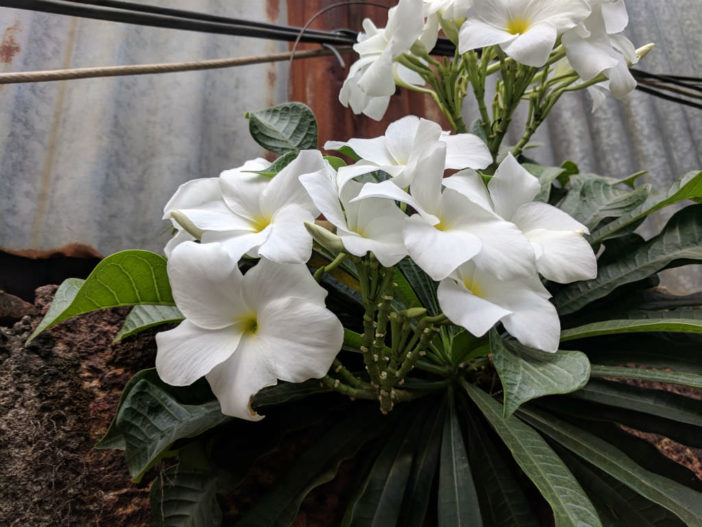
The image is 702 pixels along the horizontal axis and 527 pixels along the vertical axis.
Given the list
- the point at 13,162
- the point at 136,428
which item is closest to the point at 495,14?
the point at 136,428

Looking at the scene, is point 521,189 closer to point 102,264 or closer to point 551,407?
point 551,407

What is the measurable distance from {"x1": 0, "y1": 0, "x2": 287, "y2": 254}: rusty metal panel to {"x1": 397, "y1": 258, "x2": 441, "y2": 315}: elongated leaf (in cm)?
51

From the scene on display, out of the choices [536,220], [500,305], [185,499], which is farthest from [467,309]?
[185,499]

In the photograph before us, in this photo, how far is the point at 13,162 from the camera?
93cm

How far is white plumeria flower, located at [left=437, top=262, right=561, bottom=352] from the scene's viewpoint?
1.43 feet

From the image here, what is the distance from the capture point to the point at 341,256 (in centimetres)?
51

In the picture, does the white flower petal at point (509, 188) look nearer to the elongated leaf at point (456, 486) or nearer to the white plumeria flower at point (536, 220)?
the white plumeria flower at point (536, 220)

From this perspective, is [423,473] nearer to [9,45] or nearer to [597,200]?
[597,200]

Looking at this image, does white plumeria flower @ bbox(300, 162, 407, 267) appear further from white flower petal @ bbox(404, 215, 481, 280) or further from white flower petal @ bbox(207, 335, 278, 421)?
white flower petal @ bbox(207, 335, 278, 421)

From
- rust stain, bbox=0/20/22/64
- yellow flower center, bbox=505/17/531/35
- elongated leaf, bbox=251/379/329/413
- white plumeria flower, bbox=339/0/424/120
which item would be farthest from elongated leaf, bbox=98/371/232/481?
rust stain, bbox=0/20/22/64

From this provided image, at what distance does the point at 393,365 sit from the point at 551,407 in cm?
25

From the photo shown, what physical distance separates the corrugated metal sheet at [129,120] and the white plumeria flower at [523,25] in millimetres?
568

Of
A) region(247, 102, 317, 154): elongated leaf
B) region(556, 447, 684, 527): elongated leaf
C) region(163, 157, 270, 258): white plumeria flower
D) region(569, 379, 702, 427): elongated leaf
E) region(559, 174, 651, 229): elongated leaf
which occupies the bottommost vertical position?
region(556, 447, 684, 527): elongated leaf

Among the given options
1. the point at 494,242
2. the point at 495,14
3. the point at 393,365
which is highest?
the point at 495,14
